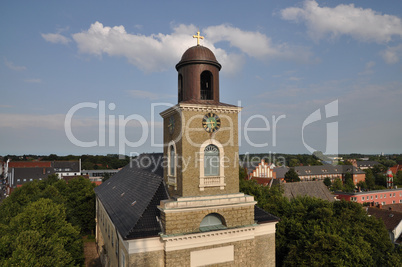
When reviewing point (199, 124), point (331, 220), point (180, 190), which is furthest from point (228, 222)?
point (331, 220)

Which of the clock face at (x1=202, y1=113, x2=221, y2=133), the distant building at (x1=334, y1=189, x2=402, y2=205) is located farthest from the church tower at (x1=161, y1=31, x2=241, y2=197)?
the distant building at (x1=334, y1=189, x2=402, y2=205)

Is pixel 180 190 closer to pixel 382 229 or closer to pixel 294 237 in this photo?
pixel 294 237

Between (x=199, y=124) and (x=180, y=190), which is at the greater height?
(x=199, y=124)

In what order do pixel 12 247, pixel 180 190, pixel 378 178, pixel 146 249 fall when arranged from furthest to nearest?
pixel 378 178 → pixel 12 247 → pixel 180 190 → pixel 146 249

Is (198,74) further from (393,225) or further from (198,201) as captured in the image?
(393,225)

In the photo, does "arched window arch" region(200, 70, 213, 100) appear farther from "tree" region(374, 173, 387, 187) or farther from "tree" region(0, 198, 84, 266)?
"tree" region(374, 173, 387, 187)

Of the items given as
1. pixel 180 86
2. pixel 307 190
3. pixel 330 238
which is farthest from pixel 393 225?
pixel 180 86

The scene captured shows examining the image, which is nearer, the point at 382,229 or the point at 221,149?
the point at 221,149
